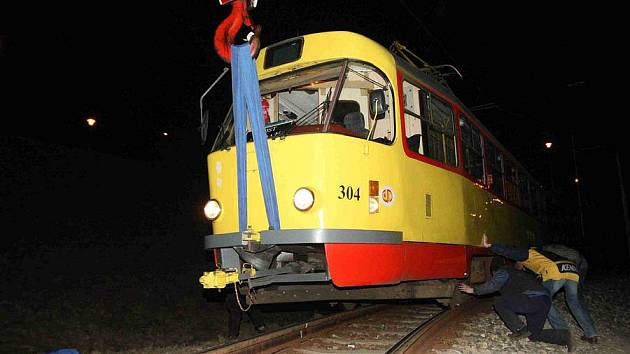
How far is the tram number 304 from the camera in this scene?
14.9ft

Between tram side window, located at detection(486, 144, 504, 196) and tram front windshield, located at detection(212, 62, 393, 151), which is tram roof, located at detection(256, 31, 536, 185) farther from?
tram side window, located at detection(486, 144, 504, 196)

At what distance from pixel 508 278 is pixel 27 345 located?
22.6 feet

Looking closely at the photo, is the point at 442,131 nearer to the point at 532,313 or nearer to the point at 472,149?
the point at 472,149

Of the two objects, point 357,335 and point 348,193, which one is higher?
point 348,193

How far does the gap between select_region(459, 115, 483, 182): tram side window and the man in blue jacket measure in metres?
1.69

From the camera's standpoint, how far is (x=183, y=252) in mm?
15117

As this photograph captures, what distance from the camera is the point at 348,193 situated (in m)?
4.60

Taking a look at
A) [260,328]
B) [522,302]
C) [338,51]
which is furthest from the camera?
[260,328]

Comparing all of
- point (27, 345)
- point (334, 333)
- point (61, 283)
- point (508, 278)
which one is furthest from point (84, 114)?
point (508, 278)

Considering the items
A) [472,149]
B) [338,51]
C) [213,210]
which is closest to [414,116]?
[338,51]

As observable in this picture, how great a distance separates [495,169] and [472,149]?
1.67 m

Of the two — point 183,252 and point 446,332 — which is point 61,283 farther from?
point 446,332

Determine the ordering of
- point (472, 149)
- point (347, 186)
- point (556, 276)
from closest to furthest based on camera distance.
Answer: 1. point (347, 186)
2. point (556, 276)
3. point (472, 149)

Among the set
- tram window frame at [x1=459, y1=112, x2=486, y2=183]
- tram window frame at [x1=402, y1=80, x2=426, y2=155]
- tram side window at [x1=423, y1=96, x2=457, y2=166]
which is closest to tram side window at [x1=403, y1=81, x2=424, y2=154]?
tram window frame at [x1=402, y1=80, x2=426, y2=155]
